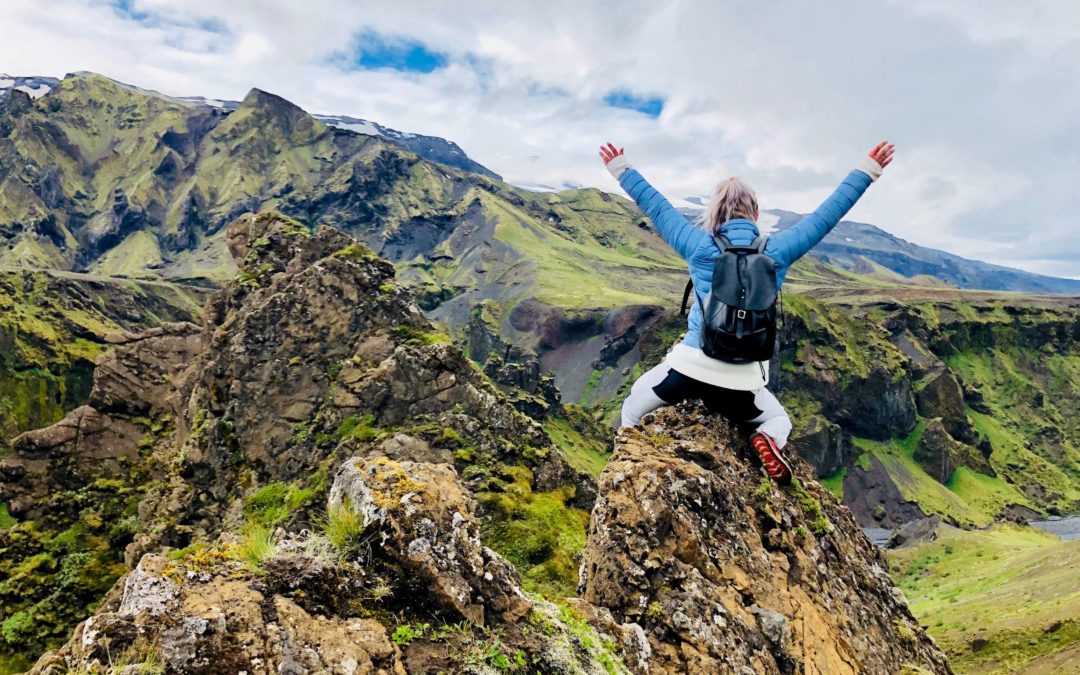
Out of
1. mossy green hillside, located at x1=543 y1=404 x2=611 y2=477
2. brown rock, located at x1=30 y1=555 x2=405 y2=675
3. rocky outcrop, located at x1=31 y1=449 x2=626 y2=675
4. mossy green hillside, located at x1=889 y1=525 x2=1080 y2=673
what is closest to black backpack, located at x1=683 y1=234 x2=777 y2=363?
rocky outcrop, located at x1=31 y1=449 x2=626 y2=675

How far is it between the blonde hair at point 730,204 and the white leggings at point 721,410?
2357 millimetres

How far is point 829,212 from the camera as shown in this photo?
26.0 ft

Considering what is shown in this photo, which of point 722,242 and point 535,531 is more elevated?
point 722,242

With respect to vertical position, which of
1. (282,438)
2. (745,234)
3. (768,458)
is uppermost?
(745,234)

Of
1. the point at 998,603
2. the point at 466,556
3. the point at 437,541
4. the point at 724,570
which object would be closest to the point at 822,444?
the point at 998,603

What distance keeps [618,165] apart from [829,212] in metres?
2.89

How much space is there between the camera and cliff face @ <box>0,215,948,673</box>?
5121mm

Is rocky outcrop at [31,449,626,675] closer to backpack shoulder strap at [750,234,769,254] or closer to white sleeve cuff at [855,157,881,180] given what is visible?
backpack shoulder strap at [750,234,769,254]

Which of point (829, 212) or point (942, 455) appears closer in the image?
point (829, 212)

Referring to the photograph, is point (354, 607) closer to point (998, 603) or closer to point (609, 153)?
point (609, 153)

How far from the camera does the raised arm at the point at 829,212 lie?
7871mm

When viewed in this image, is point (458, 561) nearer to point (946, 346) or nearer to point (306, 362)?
point (306, 362)

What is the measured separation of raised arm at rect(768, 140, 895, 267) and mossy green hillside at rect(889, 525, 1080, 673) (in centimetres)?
2087

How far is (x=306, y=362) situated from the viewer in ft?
89.4
